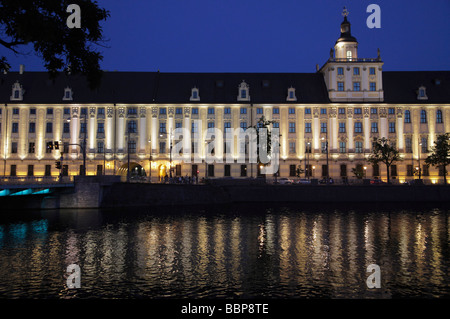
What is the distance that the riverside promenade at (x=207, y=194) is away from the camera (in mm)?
47250

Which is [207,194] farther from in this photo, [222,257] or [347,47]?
[347,47]

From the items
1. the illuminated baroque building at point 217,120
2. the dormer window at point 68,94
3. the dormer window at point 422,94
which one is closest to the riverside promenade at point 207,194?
the illuminated baroque building at point 217,120

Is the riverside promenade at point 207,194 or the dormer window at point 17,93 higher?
the dormer window at point 17,93

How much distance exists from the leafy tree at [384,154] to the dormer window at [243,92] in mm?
26830

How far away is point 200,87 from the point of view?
257 ft

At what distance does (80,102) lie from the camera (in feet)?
239

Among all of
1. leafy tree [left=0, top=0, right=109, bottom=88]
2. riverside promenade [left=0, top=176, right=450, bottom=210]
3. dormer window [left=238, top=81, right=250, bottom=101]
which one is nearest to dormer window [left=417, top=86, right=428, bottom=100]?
riverside promenade [left=0, top=176, right=450, bottom=210]

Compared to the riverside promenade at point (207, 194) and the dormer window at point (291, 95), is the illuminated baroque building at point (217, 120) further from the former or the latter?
the riverside promenade at point (207, 194)

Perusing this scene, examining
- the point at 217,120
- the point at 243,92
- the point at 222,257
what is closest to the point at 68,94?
the point at 217,120

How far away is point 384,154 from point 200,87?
39081 mm

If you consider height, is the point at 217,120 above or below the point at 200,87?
below

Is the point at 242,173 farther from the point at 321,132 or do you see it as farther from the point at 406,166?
the point at 406,166

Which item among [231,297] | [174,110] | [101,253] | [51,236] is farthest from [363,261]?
[174,110]

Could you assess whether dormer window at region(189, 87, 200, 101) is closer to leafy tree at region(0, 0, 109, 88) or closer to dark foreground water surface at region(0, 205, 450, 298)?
dark foreground water surface at region(0, 205, 450, 298)
